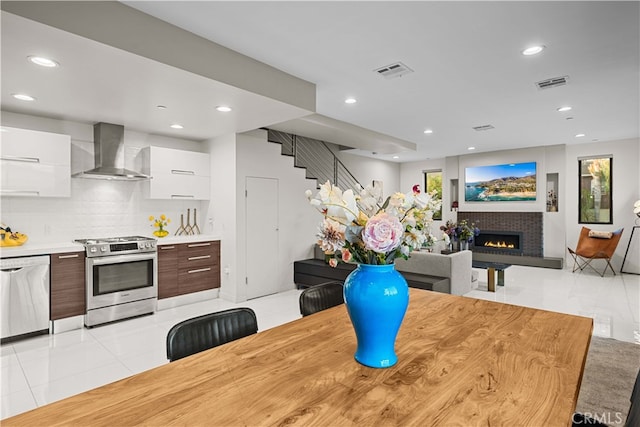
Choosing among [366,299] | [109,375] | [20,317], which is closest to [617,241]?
[366,299]

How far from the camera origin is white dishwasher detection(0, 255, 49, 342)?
3482mm

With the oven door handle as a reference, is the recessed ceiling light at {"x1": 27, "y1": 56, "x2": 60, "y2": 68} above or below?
above

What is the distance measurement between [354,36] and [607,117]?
4.70 m

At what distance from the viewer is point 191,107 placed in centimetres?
380

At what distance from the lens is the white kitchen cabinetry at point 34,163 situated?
12.1ft

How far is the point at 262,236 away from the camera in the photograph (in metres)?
5.54

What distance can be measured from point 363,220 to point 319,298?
1.10 metres

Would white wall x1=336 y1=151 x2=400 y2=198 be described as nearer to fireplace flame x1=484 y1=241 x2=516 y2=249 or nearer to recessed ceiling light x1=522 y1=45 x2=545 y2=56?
fireplace flame x1=484 y1=241 x2=516 y2=249

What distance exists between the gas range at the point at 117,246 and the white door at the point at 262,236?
140 cm

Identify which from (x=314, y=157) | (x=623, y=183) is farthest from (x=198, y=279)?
(x=623, y=183)

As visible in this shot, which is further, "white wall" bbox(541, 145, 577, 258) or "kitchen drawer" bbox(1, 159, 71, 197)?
"white wall" bbox(541, 145, 577, 258)

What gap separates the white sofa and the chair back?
3.56 meters

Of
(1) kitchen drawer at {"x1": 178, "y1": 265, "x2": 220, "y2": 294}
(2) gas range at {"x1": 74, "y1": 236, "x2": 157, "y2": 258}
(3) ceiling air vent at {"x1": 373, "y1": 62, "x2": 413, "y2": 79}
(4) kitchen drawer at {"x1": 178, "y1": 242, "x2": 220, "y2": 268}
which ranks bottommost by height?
(1) kitchen drawer at {"x1": 178, "y1": 265, "x2": 220, "y2": 294}

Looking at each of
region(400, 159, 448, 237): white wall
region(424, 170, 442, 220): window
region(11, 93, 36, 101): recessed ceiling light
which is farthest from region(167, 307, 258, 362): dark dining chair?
region(424, 170, 442, 220): window
